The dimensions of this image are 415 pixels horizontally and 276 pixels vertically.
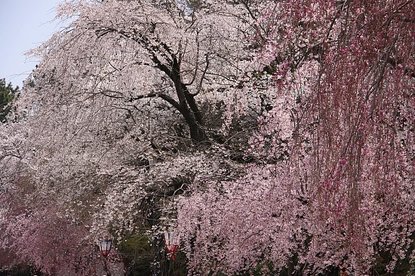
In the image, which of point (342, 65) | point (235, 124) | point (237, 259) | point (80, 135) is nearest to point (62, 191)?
point (80, 135)

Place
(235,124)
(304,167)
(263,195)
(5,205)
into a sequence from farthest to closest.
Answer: (5,205) → (235,124) → (263,195) → (304,167)

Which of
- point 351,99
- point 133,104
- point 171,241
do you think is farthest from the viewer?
point 133,104

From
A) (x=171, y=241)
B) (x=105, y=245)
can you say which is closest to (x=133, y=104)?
(x=105, y=245)

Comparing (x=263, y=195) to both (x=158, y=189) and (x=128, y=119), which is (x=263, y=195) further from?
(x=128, y=119)

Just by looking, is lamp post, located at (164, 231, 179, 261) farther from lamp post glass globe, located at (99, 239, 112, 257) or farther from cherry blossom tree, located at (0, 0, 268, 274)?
lamp post glass globe, located at (99, 239, 112, 257)

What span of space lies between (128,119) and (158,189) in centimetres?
166

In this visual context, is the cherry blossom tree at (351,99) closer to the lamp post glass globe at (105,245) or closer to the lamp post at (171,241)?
the lamp post at (171,241)

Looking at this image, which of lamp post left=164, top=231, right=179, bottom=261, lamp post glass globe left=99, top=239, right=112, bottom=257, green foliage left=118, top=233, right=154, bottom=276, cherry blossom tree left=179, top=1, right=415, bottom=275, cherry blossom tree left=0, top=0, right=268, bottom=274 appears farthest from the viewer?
green foliage left=118, top=233, right=154, bottom=276

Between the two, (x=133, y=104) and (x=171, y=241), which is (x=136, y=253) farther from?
(x=171, y=241)

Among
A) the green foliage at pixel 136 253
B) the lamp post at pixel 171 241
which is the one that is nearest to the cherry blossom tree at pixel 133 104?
the lamp post at pixel 171 241

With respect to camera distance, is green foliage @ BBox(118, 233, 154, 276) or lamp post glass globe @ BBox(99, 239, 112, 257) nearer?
lamp post glass globe @ BBox(99, 239, 112, 257)

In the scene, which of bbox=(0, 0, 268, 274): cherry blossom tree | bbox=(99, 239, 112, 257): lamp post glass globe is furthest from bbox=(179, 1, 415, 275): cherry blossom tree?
bbox=(99, 239, 112, 257): lamp post glass globe

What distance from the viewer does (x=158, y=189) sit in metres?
10.7

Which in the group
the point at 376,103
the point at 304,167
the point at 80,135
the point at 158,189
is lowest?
the point at 376,103
